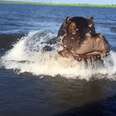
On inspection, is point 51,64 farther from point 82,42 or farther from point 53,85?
point 53,85

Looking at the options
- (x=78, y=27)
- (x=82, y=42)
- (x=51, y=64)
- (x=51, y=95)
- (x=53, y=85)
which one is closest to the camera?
(x=51, y=95)

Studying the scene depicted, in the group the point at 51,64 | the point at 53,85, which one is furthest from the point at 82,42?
the point at 53,85

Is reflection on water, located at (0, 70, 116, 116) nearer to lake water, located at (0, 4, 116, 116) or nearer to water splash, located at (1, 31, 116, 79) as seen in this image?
lake water, located at (0, 4, 116, 116)

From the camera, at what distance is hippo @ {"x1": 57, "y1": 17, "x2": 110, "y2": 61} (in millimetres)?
13422

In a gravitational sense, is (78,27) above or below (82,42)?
above

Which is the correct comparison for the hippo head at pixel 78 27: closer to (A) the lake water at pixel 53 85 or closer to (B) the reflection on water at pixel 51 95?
(A) the lake water at pixel 53 85

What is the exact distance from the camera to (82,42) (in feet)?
44.2

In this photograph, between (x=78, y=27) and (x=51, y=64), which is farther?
(x=51, y=64)

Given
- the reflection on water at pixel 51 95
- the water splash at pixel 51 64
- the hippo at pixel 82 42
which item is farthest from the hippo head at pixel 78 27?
the reflection on water at pixel 51 95

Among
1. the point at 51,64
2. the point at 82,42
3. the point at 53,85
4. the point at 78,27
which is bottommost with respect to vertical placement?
the point at 53,85

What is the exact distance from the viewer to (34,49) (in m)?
17.9

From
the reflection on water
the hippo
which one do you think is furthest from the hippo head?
the reflection on water

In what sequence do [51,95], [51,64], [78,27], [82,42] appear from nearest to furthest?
[51,95] < [82,42] < [78,27] < [51,64]

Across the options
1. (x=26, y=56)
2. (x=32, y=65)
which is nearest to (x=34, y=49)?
(x=26, y=56)
